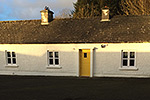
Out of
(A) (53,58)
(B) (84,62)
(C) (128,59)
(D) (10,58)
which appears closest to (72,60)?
(B) (84,62)

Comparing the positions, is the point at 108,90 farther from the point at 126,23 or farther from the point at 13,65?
the point at 13,65

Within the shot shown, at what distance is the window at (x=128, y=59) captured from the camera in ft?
32.6

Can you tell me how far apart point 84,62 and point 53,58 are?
2846 millimetres

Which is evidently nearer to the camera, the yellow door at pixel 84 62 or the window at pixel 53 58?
the yellow door at pixel 84 62

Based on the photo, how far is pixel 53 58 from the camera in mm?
10977

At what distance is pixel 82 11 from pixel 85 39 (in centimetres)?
1497

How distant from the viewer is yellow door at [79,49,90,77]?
34.5 ft

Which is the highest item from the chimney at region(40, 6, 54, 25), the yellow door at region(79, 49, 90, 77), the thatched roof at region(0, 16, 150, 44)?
the chimney at region(40, 6, 54, 25)

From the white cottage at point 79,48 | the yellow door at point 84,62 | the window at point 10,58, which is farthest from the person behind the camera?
the window at point 10,58

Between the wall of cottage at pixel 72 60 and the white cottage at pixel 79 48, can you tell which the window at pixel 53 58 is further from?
the wall of cottage at pixel 72 60

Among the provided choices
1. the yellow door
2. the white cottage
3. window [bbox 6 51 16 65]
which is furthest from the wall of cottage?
the yellow door

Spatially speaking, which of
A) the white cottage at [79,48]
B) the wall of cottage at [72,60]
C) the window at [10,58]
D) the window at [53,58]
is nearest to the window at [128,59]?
the white cottage at [79,48]

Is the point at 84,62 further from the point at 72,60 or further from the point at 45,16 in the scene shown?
the point at 45,16

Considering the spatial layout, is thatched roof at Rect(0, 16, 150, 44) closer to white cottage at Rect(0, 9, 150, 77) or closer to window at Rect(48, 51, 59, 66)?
white cottage at Rect(0, 9, 150, 77)
